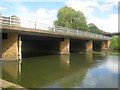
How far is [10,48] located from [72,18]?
160 feet

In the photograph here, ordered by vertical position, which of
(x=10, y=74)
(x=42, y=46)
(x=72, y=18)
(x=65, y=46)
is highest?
(x=72, y=18)

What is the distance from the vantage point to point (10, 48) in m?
23.2

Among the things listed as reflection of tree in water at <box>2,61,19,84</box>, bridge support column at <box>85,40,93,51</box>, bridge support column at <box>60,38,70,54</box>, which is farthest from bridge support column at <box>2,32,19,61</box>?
bridge support column at <box>85,40,93,51</box>

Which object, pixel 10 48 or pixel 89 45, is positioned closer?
pixel 10 48

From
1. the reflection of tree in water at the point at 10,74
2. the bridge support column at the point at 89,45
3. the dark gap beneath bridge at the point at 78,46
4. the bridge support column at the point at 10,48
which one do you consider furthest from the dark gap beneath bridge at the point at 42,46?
the reflection of tree in water at the point at 10,74

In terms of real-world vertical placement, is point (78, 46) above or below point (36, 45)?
below

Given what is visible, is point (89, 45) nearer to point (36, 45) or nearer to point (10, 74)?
point (36, 45)

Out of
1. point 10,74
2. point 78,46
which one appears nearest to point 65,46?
point 78,46

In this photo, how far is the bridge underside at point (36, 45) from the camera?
23.3m

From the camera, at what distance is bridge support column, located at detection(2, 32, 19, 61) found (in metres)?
23.2

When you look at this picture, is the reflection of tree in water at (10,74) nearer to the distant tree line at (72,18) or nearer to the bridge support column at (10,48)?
the bridge support column at (10,48)

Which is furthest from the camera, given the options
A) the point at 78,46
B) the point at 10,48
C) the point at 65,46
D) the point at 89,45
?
the point at 78,46

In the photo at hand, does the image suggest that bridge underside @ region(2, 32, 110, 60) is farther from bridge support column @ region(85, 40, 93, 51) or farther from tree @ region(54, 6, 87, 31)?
tree @ region(54, 6, 87, 31)

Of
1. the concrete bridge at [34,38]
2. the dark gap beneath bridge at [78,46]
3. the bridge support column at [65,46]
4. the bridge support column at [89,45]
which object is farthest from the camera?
the dark gap beneath bridge at [78,46]
